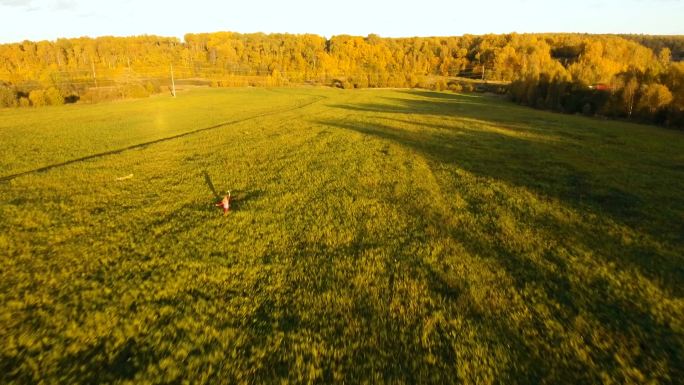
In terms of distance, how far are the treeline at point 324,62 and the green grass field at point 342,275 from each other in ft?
166

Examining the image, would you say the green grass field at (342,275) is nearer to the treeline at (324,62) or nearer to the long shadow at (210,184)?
the long shadow at (210,184)

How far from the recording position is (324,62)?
144000 mm

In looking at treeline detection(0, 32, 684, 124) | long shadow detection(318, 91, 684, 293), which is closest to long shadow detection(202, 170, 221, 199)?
long shadow detection(318, 91, 684, 293)

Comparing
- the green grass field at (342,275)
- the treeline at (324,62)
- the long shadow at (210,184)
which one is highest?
the treeline at (324,62)

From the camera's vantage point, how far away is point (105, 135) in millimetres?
25906

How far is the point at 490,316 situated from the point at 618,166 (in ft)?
54.8

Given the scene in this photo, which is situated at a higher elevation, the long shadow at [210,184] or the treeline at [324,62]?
the treeline at [324,62]

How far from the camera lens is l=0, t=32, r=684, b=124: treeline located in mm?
64750

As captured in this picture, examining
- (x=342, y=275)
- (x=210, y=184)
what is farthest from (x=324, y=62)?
(x=342, y=275)

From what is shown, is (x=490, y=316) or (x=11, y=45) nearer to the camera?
(x=490, y=316)

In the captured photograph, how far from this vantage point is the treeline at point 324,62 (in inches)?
2549

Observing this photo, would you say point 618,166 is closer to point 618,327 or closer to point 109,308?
point 618,327

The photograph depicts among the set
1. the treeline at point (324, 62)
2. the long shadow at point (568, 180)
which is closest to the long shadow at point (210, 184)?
the long shadow at point (568, 180)

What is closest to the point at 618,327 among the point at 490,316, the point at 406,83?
the point at 490,316
